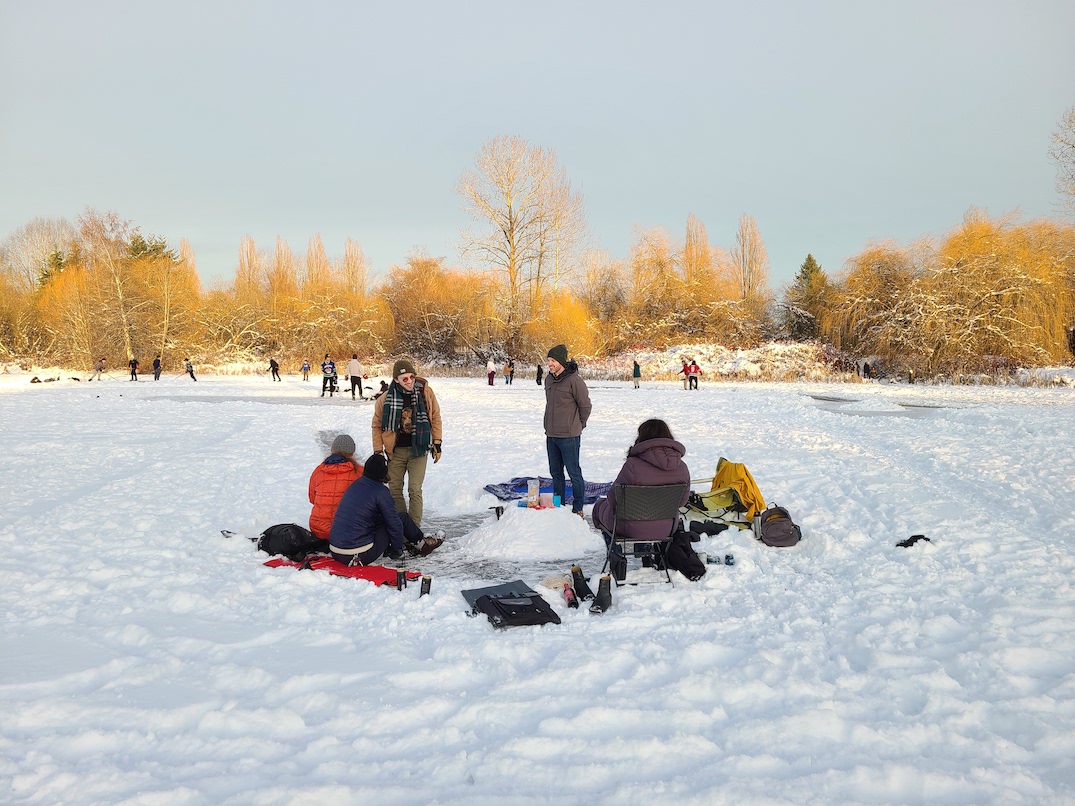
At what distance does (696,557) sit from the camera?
5254mm

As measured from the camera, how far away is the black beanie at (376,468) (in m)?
5.61

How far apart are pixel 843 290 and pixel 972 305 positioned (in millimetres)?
7527

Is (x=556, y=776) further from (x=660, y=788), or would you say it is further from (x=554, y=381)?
(x=554, y=381)

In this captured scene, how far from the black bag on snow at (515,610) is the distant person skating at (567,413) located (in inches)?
98.6

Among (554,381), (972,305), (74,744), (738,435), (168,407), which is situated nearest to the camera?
(74,744)

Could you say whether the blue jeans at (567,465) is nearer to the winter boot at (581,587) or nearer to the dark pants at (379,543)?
the dark pants at (379,543)

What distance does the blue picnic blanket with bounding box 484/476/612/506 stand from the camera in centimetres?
791

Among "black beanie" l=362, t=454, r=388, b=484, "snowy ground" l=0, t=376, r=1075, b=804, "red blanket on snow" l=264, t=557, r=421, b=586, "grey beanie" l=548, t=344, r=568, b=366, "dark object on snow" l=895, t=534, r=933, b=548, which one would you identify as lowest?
"snowy ground" l=0, t=376, r=1075, b=804

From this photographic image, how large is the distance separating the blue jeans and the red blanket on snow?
224 centimetres

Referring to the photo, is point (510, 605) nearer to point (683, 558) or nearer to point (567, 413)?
point (683, 558)

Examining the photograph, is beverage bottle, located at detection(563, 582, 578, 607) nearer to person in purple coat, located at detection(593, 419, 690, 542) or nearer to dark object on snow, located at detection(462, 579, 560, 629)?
dark object on snow, located at detection(462, 579, 560, 629)

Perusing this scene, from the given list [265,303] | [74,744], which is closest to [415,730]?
[74,744]

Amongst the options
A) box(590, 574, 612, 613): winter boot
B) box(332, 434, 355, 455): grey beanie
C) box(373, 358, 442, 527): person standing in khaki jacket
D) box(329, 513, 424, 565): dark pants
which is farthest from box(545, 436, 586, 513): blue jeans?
box(590, 574, 612, 613): winter boot

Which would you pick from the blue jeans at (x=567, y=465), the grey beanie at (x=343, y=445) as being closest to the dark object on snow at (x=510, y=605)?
the grey beanie at (x=343, y=445)
